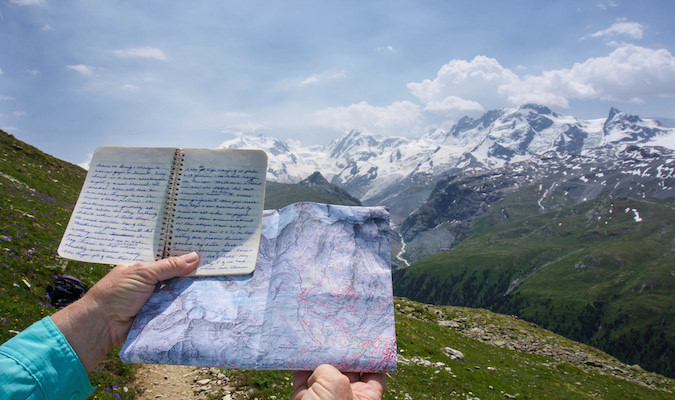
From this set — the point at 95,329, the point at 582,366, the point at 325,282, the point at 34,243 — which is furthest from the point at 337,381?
the point at 582,366

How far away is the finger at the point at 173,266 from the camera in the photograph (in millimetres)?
4754

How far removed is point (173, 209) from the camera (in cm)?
522

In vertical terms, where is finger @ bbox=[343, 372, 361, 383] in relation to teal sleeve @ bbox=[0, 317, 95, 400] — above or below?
below

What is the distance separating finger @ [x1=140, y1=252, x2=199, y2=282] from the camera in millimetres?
4754

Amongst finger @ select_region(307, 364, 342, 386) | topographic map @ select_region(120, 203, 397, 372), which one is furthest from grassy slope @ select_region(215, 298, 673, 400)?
finger @ select_region(307, 364, 342, 386)

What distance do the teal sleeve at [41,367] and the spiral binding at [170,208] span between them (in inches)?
58.6

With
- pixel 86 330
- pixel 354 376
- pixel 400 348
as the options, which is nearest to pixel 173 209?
pixel 86 330

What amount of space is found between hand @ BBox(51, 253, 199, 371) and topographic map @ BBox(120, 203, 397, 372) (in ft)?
0.65

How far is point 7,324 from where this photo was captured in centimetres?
1096

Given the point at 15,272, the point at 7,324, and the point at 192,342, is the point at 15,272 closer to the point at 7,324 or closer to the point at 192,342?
the point at 7,324

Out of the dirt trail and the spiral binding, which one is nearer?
the spiral binding

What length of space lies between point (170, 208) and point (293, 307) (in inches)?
93.1

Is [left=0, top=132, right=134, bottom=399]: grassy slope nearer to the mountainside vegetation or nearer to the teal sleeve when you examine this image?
the mountainside vegetation

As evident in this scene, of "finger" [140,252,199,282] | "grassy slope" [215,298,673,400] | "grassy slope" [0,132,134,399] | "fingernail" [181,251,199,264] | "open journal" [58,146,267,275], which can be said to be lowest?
"grassy slope" [215,298,673,400]
